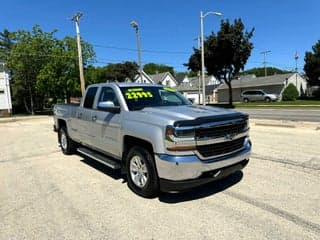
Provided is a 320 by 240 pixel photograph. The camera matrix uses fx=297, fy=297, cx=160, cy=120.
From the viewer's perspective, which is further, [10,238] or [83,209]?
[83,209]

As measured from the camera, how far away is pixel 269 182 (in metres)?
5.29

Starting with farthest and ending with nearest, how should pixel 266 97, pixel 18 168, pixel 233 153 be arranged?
pixel 266 97 → pixel 18 168 → pixel 233 153

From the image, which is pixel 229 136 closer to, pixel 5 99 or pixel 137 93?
pixel 137 93

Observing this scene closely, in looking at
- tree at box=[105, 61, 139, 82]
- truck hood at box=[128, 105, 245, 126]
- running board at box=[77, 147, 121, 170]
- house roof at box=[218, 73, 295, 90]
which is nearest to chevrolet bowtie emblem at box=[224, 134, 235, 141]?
truck hood at box=[128, 105, 245, 126]

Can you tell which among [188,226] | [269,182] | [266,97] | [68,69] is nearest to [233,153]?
[269,182]

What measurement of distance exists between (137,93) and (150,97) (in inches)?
10.7

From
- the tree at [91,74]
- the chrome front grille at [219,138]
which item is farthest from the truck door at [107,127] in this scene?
the tree at [91,74]

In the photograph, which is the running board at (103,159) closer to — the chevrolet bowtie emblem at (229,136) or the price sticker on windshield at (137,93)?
the price sticker on windshield at (137,93)

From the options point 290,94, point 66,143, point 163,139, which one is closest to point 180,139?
point 163,139

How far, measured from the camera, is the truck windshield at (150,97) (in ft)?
18.1

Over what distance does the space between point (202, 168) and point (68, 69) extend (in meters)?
31.7

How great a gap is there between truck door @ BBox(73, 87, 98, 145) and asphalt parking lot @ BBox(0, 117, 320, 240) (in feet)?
2.34

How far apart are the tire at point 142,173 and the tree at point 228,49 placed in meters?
28.7

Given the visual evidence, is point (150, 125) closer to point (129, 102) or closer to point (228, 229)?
point (129, 102)
